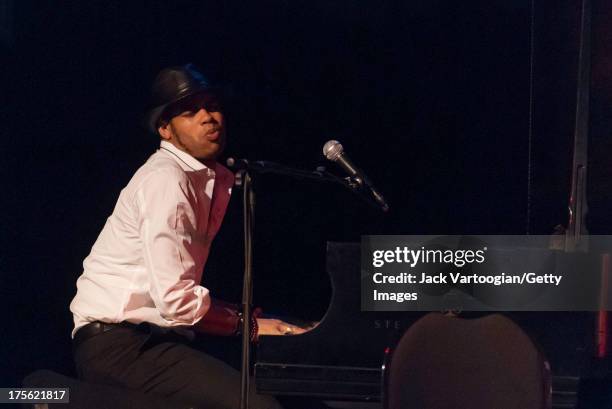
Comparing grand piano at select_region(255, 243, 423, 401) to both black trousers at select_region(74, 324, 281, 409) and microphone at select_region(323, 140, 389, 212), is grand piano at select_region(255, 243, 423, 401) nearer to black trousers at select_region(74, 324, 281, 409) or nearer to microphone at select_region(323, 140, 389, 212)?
black trousers at select_region(74, 324, 281, 409)

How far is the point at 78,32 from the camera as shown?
421 cm

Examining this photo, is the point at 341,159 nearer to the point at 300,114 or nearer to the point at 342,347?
the point at 342,347

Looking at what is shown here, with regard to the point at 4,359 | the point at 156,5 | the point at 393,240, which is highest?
the point at 156,5

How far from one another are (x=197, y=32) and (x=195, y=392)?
199 cm

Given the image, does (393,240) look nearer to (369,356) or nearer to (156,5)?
(369,356)

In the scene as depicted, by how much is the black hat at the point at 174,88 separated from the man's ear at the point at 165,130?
4 cm

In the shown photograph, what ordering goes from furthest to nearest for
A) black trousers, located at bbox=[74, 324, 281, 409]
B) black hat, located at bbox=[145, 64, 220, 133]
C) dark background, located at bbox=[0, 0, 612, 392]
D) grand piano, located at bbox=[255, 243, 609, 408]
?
dark background, located at bbox=[0, 0, 612, 392] < black hat, located at bbox=[145, 64, 220, 133] < black trousers, located at bbox=[74, 324, 281, 409] < grand piano, located at bbox=[255, 243, 609, 408]

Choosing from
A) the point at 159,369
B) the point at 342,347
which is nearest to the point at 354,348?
the point at 342,347

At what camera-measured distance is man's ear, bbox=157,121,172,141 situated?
126 inches

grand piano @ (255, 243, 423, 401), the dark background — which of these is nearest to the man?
grand piano @ (255, 243, 423, 401)

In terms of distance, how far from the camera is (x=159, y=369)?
2.94 m

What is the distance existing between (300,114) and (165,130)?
1.02m

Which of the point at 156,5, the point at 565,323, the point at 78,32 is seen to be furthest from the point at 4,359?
the point at 565,323

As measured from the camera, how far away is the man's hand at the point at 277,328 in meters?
2.92
